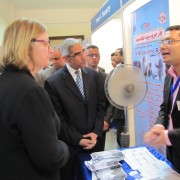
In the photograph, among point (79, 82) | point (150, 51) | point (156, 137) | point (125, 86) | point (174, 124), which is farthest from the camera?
point (150, 51)

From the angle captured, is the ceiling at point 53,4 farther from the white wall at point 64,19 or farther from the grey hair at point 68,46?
the grey hair at point 68,46

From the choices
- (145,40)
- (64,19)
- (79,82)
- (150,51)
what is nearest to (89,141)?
(79,82)

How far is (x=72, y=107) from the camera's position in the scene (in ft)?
6.58

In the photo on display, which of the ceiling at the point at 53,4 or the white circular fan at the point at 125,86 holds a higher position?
the ceiling at the point at 53,4

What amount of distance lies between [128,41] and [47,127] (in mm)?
2071

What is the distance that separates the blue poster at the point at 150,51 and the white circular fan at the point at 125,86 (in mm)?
433

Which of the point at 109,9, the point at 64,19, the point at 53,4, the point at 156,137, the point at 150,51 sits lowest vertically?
the point at 156,137

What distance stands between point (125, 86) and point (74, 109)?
0.48 m

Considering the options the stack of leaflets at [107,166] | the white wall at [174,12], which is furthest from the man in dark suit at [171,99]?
the white wall at [174,12]

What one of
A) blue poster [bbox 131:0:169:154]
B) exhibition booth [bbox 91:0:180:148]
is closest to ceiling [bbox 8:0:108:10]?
exhibition booth [bbox 91:0:180:148]

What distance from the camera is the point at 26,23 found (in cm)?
114

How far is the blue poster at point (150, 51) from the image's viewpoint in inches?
85.4

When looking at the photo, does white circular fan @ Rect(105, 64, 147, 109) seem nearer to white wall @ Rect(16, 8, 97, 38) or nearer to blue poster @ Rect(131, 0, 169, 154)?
blue poster @ Rect(131, 0, 169, 154)

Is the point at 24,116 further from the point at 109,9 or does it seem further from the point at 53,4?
the point at 53,4
